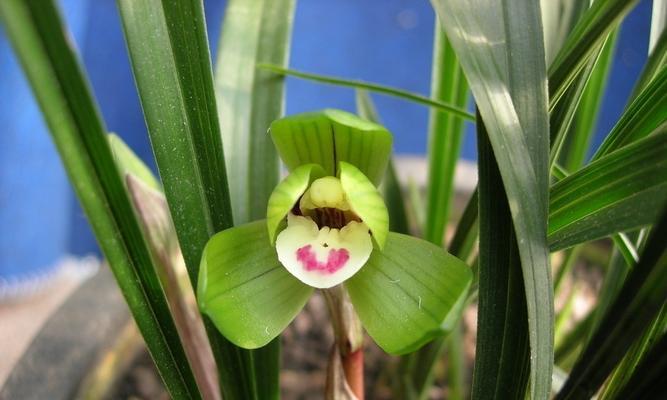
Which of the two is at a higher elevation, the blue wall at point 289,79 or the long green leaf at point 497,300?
the long green leaf at point 497,300

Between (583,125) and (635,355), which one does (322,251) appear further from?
(583,125)

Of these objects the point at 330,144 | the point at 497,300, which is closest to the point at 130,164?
the point at 330,144

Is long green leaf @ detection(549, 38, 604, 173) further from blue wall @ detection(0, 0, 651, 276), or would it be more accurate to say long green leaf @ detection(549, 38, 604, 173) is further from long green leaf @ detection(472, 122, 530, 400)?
blue wall @ detection(0, 0, 651, 276)

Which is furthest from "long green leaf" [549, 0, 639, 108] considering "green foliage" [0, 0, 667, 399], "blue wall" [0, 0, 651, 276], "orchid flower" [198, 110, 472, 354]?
"blue wall" [0, 0, 651, 276]

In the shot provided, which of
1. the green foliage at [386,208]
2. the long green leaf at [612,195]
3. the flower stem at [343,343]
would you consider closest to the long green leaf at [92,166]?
the green foliage at [386,208]

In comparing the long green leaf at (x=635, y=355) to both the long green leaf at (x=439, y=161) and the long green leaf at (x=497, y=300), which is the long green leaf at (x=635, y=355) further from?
the long green leaf at (x=439, y=161)

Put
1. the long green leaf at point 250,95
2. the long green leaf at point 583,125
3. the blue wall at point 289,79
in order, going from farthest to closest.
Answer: the blue wall at point 289,79
the long green leaf at point 583,125
the long green leaf at point 250,95
